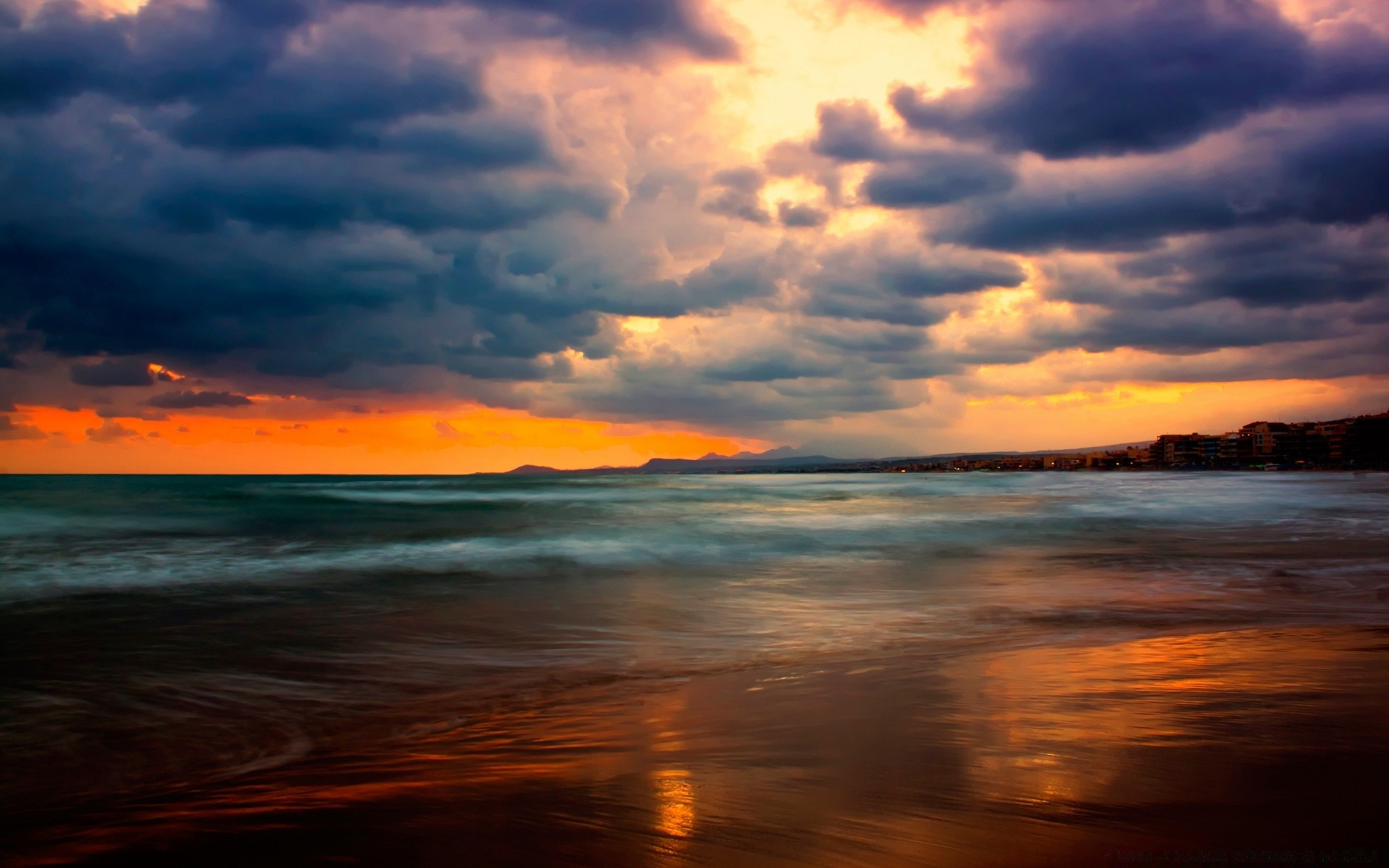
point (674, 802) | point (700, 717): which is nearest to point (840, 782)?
point (674, 802)

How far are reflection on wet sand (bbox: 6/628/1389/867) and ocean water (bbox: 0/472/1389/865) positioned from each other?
0.02m

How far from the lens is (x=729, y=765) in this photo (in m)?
4.45

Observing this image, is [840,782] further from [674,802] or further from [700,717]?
[700,717]

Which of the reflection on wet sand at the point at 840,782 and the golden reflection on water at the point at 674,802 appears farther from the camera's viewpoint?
the golden reflection on water at the point at 674,802

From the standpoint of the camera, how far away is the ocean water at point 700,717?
3.50m

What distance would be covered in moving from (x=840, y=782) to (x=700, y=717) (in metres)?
1.72

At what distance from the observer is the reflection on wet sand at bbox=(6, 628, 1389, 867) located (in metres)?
3.37

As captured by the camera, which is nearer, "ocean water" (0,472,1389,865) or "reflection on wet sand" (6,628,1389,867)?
"reflection on wet sand" (6,628,1389,867)

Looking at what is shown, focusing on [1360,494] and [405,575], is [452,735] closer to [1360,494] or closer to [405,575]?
[405,575]

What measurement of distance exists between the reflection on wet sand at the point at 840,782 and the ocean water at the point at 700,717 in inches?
0.9

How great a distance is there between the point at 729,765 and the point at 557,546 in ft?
62.9

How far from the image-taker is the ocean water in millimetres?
3502

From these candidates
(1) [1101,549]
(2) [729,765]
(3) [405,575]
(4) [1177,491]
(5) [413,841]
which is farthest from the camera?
(4) [1177,491]

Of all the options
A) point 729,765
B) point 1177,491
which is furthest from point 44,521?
point 1177,491
